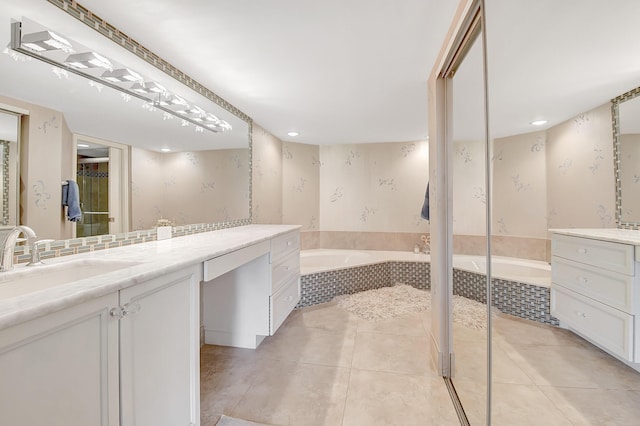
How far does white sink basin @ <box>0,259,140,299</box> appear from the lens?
0.96m

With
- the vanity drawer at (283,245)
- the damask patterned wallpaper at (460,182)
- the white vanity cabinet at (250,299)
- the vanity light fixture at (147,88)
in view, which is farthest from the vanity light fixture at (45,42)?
the damask patterned wallpaper at (460,182)

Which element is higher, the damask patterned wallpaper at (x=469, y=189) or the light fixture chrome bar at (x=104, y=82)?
the light fixture chrome bar at (x=104, y=82)

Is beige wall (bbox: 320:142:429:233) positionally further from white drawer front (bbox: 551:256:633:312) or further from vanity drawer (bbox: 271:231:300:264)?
white drawer front (bbox: 551:256:633:312)

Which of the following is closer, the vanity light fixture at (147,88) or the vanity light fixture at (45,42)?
the vanity light fixture at (45,42)

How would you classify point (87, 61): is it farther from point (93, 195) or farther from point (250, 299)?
point (250, 299)

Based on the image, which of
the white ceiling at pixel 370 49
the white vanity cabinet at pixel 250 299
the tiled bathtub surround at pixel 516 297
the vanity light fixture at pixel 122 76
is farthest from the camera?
the white vanity cabinet at pixel 250 299

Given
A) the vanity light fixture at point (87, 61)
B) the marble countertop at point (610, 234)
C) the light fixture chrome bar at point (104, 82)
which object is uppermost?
the vanity light fixture at point (87, 61)

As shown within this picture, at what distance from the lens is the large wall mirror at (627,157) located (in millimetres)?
573

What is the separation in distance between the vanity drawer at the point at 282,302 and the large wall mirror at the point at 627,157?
1869mm

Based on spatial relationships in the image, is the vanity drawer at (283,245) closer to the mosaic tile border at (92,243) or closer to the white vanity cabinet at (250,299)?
the white vanity cabinet at (250,299)

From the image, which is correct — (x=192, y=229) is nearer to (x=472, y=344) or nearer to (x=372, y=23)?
(x=372, y=23)

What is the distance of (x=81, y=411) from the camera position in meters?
0.74

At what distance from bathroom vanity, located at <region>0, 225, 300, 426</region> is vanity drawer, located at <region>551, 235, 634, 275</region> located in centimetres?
130

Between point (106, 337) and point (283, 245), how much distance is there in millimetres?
1521
